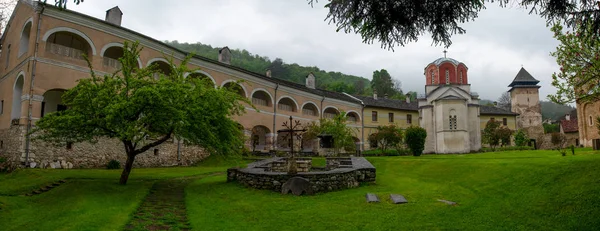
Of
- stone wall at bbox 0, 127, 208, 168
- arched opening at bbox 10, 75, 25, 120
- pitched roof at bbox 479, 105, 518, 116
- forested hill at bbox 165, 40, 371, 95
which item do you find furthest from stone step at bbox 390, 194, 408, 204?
forested hill at bbox 165, 40, 371, 95

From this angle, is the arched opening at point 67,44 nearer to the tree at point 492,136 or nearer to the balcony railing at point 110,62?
the balcony railing at point 110,62

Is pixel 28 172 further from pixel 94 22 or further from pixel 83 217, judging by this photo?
pixel 83 217

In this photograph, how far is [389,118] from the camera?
40750 mm

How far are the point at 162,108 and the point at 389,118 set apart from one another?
33585 millimetres

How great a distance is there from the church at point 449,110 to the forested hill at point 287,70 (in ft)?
64.6

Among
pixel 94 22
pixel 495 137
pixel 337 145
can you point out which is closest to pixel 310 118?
pixel 337 145

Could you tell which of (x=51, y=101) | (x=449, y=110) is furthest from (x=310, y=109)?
(x=51, y=101)

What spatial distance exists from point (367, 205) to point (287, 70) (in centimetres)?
5750

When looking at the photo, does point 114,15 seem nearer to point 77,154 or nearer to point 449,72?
point 77,154

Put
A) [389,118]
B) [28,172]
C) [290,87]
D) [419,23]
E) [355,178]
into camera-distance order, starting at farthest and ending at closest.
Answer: [389,118]
[290,87]
[28,172]
[355,178]
[419,23]

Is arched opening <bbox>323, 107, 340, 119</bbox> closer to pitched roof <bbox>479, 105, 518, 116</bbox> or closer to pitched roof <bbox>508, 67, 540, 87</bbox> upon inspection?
pitched roof <bbox>479, 105, 518, 116</bbox>

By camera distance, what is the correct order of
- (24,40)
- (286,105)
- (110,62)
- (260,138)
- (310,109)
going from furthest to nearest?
(310,109) → (286,105) → (260,138) → (110,62) → (24,40)

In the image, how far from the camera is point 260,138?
31984 millimetres

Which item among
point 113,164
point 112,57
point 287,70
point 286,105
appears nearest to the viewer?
point 113,164
